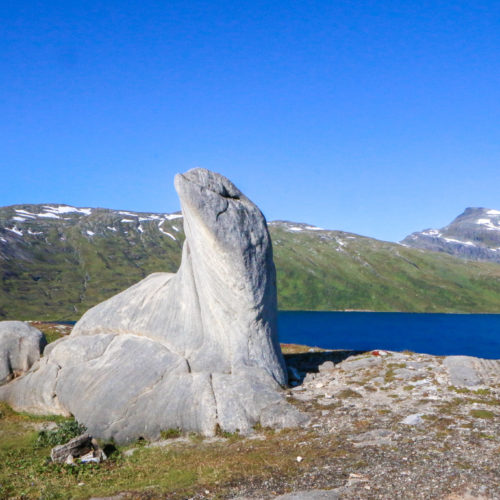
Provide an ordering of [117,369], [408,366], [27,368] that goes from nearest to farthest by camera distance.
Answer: [117,369] → [408,366] → [27,368]

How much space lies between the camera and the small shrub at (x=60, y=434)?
21.1 m

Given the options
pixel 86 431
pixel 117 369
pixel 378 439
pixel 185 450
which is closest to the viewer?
pixel 378 439

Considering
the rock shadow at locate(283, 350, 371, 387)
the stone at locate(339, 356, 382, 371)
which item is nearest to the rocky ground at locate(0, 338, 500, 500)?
the rock shadow at locate(283, 350, 371, 387)

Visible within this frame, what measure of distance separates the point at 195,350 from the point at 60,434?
709 cm

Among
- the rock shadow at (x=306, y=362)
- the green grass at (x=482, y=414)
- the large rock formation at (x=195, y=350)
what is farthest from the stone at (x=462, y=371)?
the large rock formation at (x=195, y=350)

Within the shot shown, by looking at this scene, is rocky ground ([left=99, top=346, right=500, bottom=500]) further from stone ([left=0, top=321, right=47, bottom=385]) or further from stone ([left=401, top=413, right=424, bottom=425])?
stone ([left=0, top=321, right=47, bottom=385])

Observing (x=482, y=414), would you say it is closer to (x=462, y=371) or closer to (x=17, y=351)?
(x=462, y=371)

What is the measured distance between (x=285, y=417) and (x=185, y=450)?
430 cm

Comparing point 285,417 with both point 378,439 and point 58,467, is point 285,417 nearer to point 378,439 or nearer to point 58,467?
point 378,439

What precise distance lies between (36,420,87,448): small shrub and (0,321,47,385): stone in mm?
9165

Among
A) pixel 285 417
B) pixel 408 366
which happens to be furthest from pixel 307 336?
pixel 285 417

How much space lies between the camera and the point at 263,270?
80.9 feet

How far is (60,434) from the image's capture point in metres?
21.3

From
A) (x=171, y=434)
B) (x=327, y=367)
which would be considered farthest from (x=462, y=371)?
(x=171, y=434)
